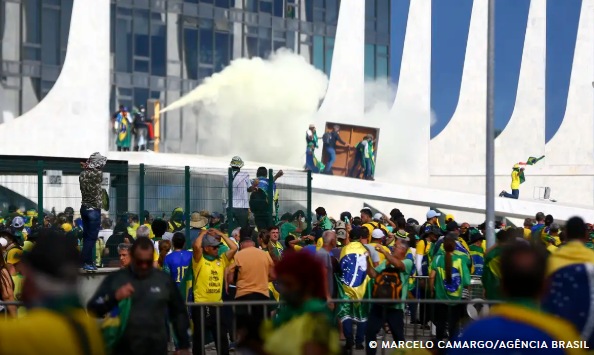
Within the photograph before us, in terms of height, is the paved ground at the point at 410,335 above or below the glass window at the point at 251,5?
below

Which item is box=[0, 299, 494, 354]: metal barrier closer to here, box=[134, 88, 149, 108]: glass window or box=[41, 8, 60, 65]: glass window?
box=[41, 8, 60, 65]: glass window

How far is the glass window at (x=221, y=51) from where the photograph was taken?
40.0 metres

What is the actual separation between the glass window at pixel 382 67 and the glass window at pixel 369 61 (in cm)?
28

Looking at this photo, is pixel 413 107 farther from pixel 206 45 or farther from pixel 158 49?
pixel 158 49

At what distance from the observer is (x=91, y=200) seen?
12227 millimetres

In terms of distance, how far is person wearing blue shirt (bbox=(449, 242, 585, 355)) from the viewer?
358 centimetres

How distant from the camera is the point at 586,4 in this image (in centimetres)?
4294

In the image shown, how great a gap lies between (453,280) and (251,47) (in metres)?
31.3

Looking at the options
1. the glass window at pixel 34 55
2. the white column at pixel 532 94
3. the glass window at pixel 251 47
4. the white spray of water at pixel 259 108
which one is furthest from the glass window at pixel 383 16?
the glass window at pixel 34 55

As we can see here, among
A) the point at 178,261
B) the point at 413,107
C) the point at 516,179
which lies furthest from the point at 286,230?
the point at 413,107

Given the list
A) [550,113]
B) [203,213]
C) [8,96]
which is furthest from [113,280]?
[550,113]

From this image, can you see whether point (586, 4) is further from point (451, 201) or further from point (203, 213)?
point (203, 213)

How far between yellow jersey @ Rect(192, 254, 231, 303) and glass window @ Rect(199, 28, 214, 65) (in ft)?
98.8

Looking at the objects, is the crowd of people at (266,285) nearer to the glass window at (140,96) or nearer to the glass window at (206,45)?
the glass window at (140,96)
